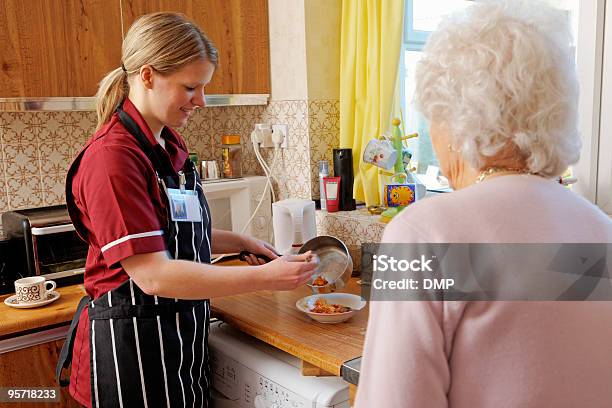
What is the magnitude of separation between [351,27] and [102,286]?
1453 mm

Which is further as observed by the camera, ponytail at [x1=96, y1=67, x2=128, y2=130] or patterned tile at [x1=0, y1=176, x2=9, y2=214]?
patterned tile at [x1=0, y1=176, x2=9, y2=214]

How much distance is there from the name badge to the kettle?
0.67m

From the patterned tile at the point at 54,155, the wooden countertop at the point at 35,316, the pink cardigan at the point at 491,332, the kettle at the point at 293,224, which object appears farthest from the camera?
the patterned tile at the point at 54,155

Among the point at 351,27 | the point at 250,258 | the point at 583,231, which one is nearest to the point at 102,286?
the point at 250,258

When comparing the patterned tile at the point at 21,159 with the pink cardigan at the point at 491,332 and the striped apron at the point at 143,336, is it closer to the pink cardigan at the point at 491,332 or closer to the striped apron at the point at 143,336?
the striped apron at the point at 143,336

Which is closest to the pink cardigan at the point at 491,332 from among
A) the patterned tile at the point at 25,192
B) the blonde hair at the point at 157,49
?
the blonde hair at the point at 157,49

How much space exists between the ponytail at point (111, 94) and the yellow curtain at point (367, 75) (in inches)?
42.6

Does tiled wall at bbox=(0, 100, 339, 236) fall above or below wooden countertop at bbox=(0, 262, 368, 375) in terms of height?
above

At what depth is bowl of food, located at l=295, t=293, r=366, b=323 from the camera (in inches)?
68.6

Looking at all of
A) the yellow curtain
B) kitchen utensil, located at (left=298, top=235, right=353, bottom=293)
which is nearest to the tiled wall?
the yellow curtain

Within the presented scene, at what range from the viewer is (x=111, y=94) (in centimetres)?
159

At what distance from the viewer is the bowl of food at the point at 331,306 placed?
5.71 feet

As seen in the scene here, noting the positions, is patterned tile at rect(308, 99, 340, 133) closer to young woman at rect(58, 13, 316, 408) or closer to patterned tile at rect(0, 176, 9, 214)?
young woman at rect(58, 13, 316, 408)

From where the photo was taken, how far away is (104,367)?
5.13 feet
